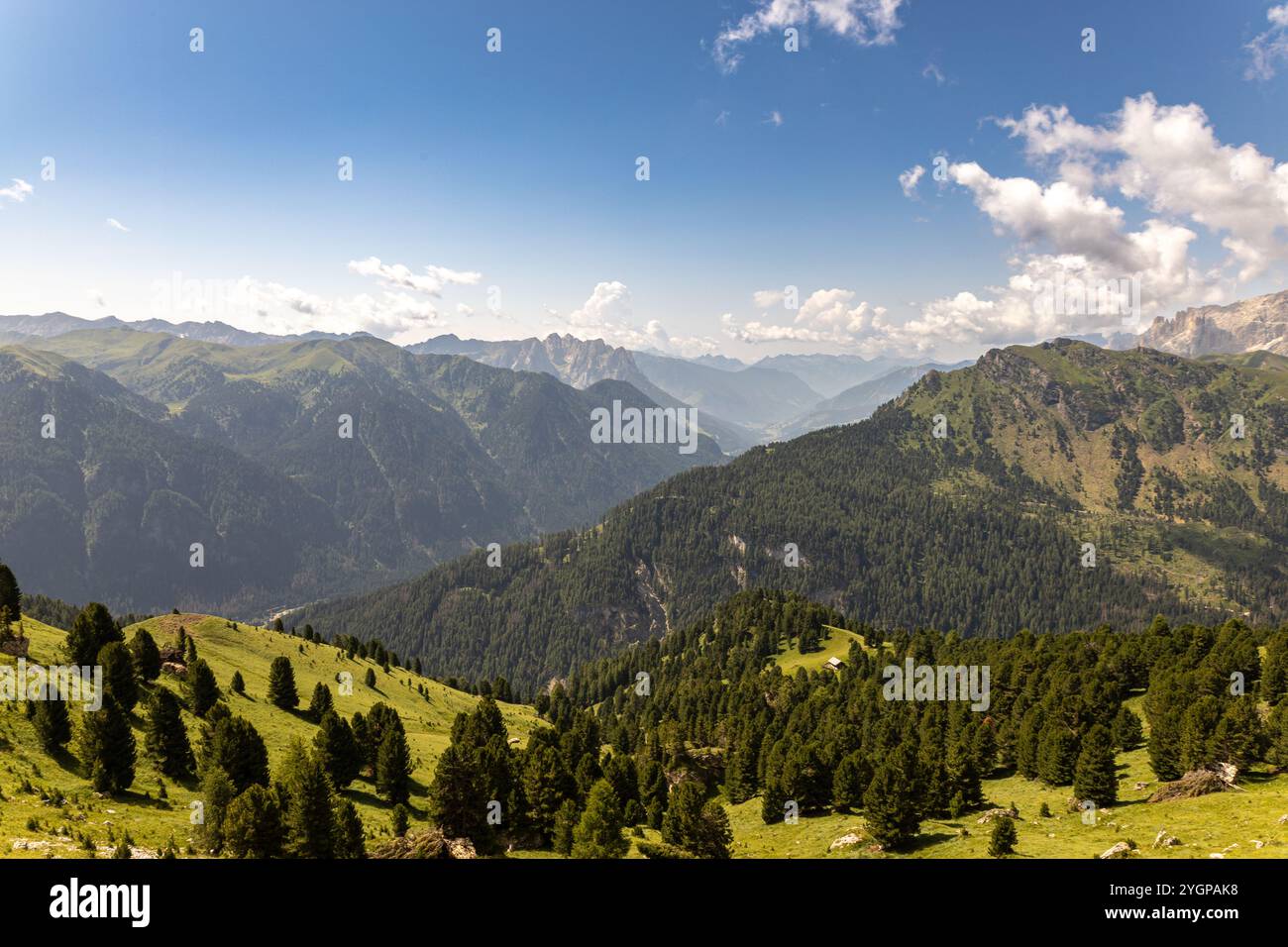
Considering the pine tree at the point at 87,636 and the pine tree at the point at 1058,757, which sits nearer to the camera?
the pine tree at the point at 87,636

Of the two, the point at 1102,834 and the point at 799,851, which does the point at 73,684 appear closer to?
the point at 799,851

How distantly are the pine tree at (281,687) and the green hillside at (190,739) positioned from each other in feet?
5.68

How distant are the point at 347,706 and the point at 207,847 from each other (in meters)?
70.6

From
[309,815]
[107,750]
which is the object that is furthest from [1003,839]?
[107,750]

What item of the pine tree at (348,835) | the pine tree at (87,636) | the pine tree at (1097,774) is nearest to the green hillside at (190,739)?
the pine tree at (87,636)

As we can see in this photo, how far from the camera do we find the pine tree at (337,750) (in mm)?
71062

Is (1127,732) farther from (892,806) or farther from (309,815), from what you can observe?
(309,815)

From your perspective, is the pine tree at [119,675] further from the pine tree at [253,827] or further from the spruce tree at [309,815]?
the pine tree at [253,827]

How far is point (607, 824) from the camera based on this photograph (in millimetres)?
58906

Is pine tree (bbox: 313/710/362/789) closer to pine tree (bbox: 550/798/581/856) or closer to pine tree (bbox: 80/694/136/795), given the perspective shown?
pine tree (bbox: 80/694/136/795)

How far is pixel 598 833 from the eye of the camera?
58719mm

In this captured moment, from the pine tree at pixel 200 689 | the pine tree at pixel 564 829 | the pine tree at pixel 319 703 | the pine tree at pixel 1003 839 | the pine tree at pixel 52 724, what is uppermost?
the pine tree at pixel 52 724
